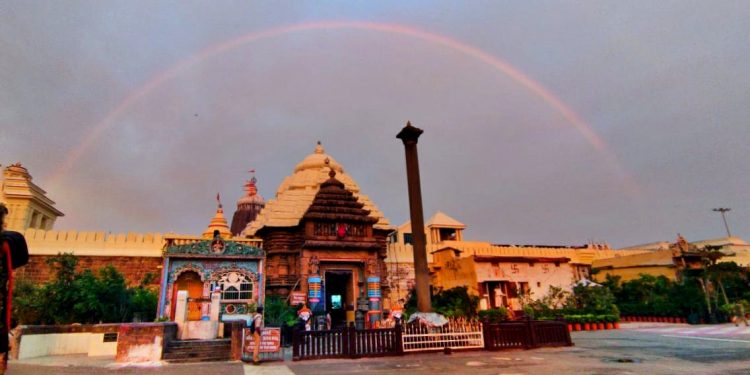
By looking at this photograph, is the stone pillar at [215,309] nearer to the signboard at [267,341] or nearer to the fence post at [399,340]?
the signboard at [267,341]

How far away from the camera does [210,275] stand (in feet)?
58.9

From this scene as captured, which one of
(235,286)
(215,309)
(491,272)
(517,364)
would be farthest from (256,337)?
(491,272)

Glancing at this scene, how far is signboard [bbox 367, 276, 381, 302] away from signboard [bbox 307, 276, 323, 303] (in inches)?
94.0

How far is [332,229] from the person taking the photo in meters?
21.3

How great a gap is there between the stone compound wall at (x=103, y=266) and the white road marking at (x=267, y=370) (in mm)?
13743

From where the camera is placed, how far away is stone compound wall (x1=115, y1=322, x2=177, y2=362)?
37.1 ft

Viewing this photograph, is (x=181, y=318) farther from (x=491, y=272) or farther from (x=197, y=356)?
(x=491, y=272)

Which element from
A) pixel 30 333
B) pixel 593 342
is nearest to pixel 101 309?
pixel 30 333

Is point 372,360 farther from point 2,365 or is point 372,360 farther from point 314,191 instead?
point 314,191

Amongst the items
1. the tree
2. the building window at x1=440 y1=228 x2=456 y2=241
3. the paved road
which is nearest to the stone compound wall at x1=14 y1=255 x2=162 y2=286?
the tree

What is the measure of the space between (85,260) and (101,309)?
6287 mm

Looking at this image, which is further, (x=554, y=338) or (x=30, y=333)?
(x=554, y=338)

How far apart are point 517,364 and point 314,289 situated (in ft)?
37.6

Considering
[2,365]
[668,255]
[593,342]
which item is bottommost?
[593,342]
